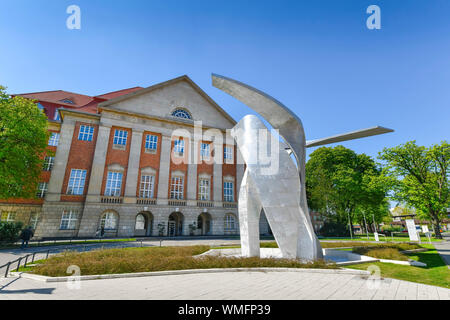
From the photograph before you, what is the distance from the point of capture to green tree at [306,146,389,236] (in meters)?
33.7

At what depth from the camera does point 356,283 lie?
19.9ft

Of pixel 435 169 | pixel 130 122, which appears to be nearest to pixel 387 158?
pixel 435 169

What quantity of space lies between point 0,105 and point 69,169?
32.1ft

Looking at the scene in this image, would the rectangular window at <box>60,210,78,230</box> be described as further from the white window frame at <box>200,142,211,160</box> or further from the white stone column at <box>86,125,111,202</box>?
the white window frame at <box>200,142,211,160</box>

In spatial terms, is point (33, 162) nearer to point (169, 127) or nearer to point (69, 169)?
point (69, 169)

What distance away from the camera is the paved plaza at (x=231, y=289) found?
15.9 feet

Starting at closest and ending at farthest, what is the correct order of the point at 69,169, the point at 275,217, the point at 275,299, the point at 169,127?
the point at 275,299, the point at 275,217, the point at 69,169, the point at 169,127

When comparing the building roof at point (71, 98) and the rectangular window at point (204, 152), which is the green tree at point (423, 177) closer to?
the rectangular window at point (204, 152)

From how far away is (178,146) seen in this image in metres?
31.7

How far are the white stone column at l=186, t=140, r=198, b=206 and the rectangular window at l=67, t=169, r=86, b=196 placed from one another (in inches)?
491

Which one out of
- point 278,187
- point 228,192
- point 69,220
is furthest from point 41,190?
point 278,187

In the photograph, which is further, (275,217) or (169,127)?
(169,127)

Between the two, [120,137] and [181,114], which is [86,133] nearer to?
[120,137]

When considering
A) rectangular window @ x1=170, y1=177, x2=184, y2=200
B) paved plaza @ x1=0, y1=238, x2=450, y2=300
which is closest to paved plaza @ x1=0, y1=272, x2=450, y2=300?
paved plaza @ x1=0, y1=238, x2=450, y2=300
